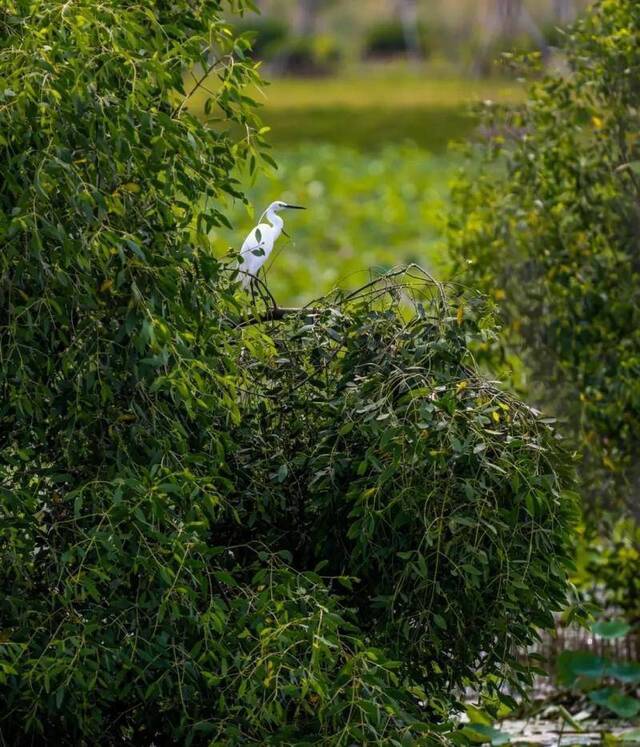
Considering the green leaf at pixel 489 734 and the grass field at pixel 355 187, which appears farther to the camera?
the grass field at pixel 355 187

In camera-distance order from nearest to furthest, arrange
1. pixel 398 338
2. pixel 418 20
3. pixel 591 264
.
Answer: pixel 398 338, pixel 591 264, pixel 418 20

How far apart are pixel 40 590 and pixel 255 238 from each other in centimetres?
132

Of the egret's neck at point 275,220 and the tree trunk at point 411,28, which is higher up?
the egret's neck at point 275,220

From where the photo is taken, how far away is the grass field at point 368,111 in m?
39.1

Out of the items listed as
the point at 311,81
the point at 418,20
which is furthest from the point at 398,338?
the point at 418,20

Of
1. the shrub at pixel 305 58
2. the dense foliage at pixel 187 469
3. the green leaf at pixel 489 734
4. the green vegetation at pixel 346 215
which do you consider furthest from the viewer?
the shrub at pixel 305 58

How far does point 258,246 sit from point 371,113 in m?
37.4

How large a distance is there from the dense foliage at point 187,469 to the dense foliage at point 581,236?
2327mm

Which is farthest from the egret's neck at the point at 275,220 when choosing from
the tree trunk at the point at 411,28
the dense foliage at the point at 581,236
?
the tree trunk at the point at 411,28

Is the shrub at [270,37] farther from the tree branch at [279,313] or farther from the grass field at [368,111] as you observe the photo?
the tree branch at [279,313]

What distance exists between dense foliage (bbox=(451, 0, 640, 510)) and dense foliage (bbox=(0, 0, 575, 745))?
233 cm

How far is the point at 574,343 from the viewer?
24.3 ft

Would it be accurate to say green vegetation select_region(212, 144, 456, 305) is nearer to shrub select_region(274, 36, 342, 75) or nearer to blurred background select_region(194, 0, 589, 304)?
blurred background select_region(194, 0, 589, 304)

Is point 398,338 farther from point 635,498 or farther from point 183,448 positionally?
point 635,498
